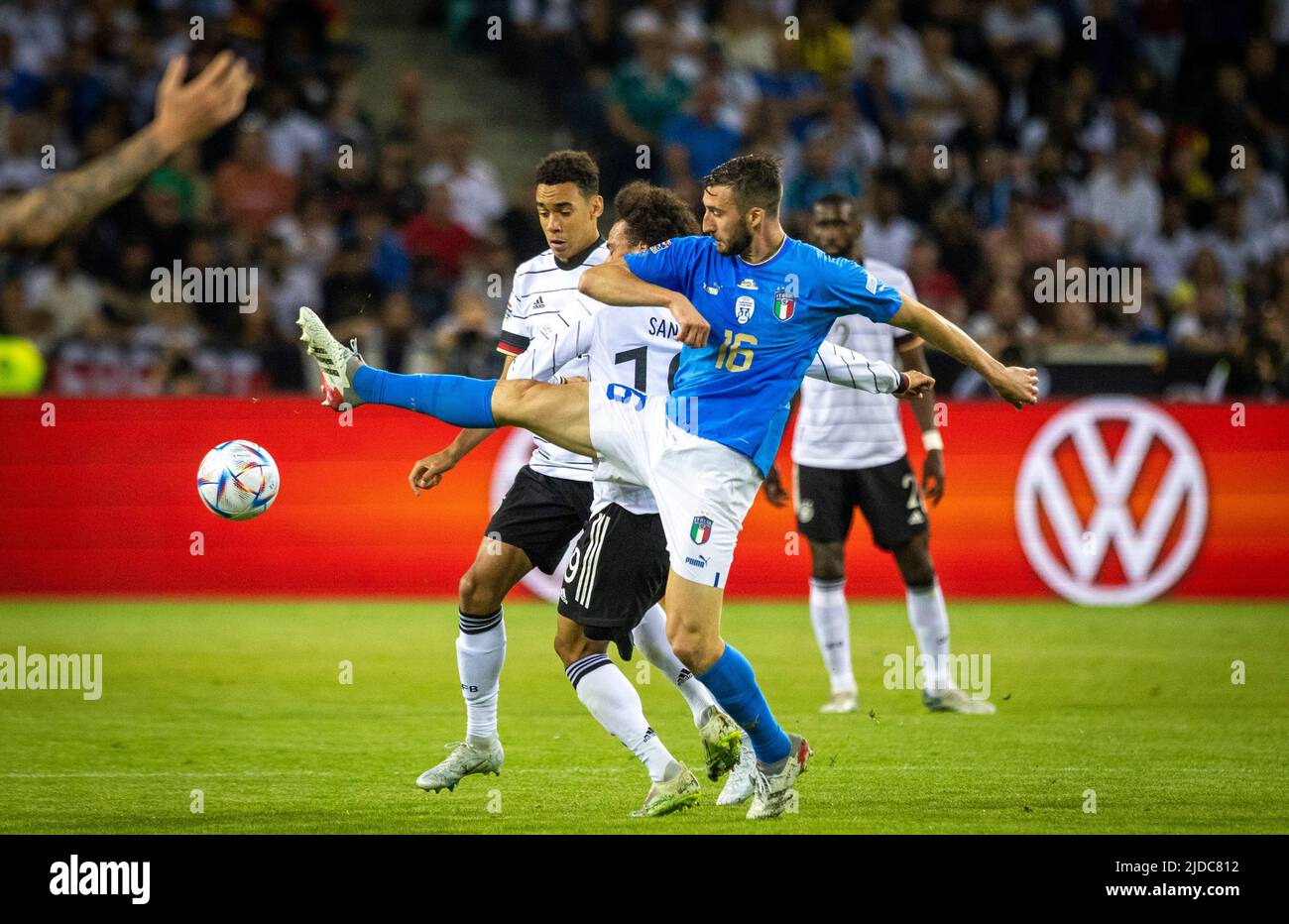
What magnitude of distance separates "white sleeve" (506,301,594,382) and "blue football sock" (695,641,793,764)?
147 cm

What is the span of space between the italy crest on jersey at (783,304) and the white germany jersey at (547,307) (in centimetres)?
107

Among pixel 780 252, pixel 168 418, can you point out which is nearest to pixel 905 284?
pixel 780 252

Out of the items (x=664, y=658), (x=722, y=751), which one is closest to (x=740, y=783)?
(x=722, y=751)

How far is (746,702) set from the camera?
668cm

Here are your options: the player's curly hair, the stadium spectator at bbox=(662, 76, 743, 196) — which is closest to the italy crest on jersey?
the player's curly hair

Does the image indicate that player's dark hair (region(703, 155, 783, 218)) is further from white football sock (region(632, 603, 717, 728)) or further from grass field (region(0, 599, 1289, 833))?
grass field (region(0, 599, 1289, 833))

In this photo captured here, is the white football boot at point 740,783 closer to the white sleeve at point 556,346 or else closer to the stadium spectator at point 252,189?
the white sleeve at point 556,346

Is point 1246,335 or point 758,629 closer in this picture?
point 758,629

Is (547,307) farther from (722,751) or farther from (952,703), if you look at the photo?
(952,703)

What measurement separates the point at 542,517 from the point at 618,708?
91 centimetres

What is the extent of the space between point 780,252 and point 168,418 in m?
7.76
